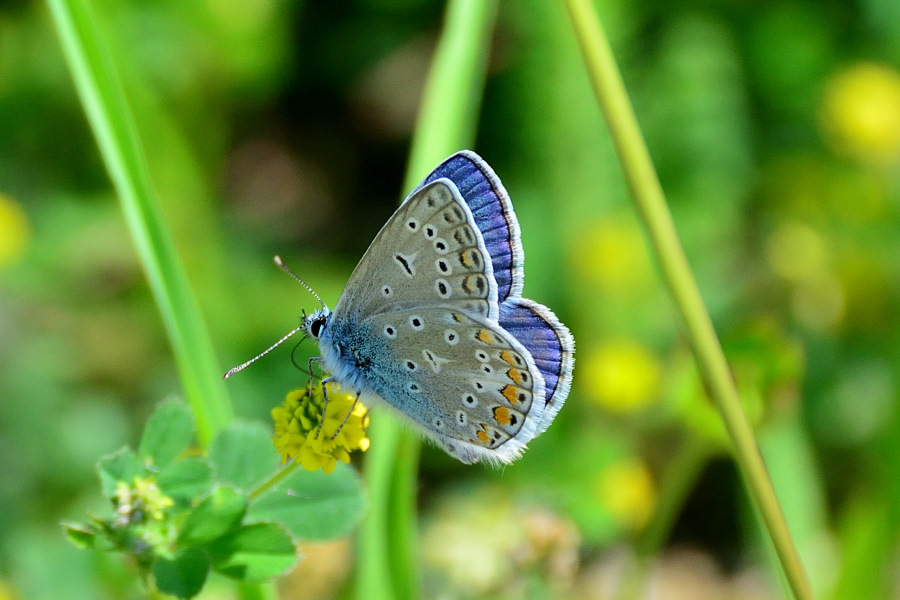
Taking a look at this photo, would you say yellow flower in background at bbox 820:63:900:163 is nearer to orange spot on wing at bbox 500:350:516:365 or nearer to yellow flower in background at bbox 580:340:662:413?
yellow flower in background at bbox 580:340:662:413

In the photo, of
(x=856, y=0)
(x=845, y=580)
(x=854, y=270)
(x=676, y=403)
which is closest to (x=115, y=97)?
(x=676, y=403)

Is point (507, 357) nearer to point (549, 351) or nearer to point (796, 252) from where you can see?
point (549, 351)

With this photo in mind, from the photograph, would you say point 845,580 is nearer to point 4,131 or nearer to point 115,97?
point 115,97

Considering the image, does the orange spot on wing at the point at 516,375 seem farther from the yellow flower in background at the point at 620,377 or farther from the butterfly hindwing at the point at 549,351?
the yellow flower in background at the point at 620,377

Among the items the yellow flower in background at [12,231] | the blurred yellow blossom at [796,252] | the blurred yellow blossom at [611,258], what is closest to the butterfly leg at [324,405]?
the blurred yellow blossom at [611,258]

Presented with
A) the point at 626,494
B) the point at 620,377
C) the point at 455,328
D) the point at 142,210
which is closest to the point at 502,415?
the point at 455,328

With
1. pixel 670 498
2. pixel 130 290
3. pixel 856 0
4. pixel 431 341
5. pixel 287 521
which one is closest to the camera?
pixel 287 521

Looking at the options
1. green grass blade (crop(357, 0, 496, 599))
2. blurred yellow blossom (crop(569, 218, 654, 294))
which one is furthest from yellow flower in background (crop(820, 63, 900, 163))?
green grass blade (crop(357, 0, 496, 599))
